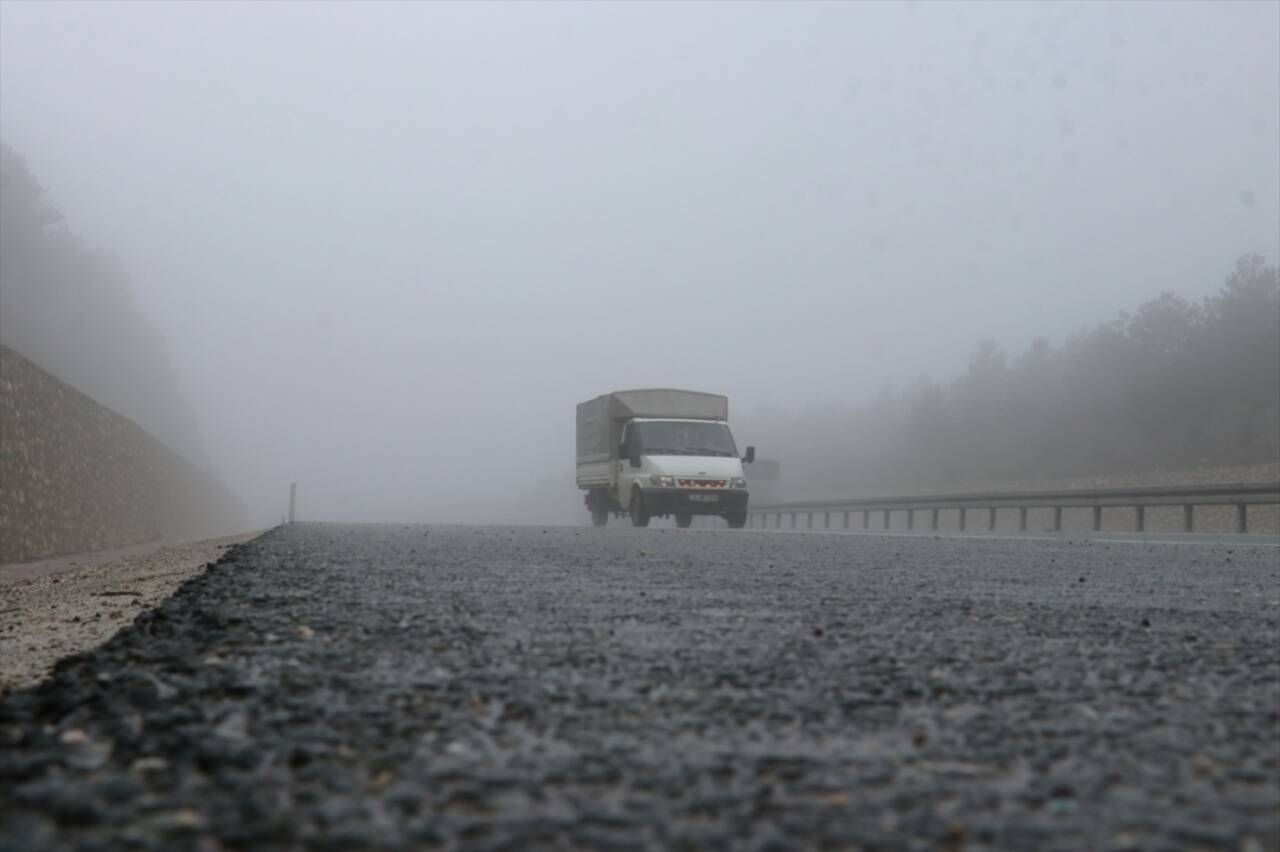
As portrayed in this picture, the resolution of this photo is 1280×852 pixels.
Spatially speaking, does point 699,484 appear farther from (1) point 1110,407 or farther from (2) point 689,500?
(1) point 1110,407

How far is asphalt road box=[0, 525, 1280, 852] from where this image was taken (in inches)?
70.0

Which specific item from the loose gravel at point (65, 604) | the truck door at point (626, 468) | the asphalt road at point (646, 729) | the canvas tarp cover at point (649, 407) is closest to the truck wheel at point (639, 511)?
the truck door at point (626, 468)

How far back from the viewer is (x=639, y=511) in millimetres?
23422

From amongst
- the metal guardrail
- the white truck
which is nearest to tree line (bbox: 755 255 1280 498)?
the metal guardrail

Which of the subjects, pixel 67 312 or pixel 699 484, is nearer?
pixel 699 484

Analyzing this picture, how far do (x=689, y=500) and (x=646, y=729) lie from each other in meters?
20.6

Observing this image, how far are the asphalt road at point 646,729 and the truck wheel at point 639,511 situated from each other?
18413 mm

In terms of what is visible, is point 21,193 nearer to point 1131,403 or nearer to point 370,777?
point 1131,403

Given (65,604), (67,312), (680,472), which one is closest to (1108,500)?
(680,472)

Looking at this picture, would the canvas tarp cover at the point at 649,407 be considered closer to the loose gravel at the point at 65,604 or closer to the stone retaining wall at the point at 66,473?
the stone retaining wall at the point at 66,473

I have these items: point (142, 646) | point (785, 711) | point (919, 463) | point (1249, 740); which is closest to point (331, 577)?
point (142, 646)

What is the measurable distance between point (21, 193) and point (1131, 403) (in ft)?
153

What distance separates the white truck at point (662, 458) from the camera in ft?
75.6

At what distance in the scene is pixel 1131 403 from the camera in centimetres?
5316
